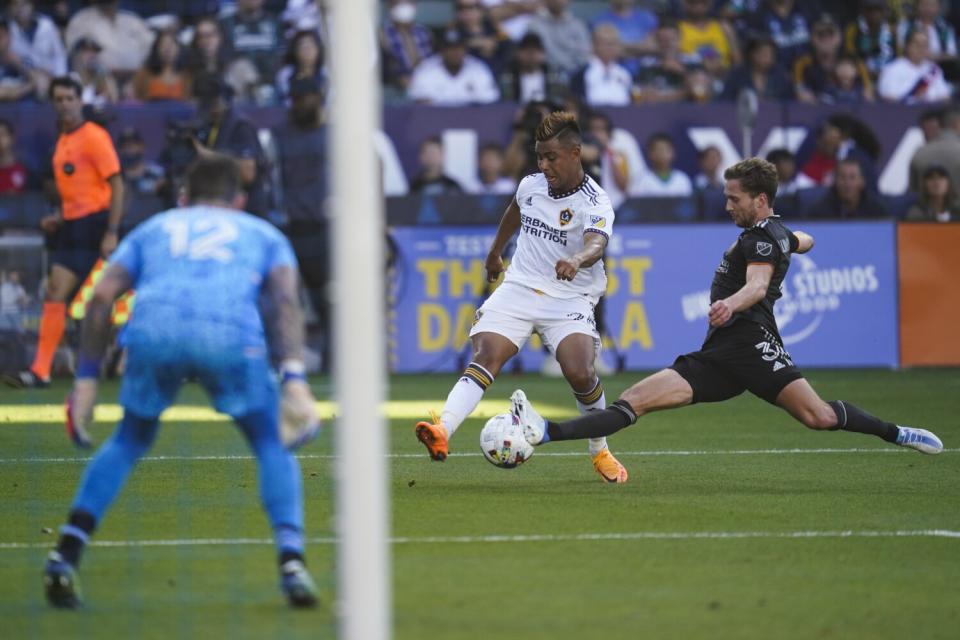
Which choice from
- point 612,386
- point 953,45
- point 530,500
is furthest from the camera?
point 953,45

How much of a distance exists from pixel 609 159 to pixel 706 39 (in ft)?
12.6

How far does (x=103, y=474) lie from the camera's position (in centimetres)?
646

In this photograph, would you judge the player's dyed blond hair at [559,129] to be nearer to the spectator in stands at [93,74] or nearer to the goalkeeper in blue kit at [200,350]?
the goalkeeper in blue kit at [200,350]

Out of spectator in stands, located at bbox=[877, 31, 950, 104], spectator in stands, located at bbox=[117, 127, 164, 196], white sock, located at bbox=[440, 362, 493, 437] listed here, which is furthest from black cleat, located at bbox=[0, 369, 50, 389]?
spectator in stands, located at bbox=[877, 31, 950, 104]

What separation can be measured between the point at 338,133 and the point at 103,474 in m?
2.01

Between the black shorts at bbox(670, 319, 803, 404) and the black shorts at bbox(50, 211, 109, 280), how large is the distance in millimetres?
7916

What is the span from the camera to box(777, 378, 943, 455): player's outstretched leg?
9812 mm

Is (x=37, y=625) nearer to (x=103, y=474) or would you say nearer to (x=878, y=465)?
(x=103, y=474)

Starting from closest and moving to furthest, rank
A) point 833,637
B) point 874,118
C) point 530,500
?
1. point 833,637
2. point 530,500
3. point 874,118

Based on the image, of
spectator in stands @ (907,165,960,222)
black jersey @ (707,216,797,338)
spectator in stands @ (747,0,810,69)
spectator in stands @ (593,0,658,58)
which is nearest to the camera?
black jersey @ (707,216,797,338)

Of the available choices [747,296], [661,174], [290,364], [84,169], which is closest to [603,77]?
[661,174]

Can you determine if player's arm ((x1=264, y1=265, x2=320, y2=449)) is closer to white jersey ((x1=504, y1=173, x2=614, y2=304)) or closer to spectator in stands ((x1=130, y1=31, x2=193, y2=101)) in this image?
white jersey ((x1=504, y1=173, x2=614, y2=304))

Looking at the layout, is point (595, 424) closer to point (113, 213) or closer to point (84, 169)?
point (113, 213)

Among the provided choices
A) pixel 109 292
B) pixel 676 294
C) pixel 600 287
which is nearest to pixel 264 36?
pixel 676 294
